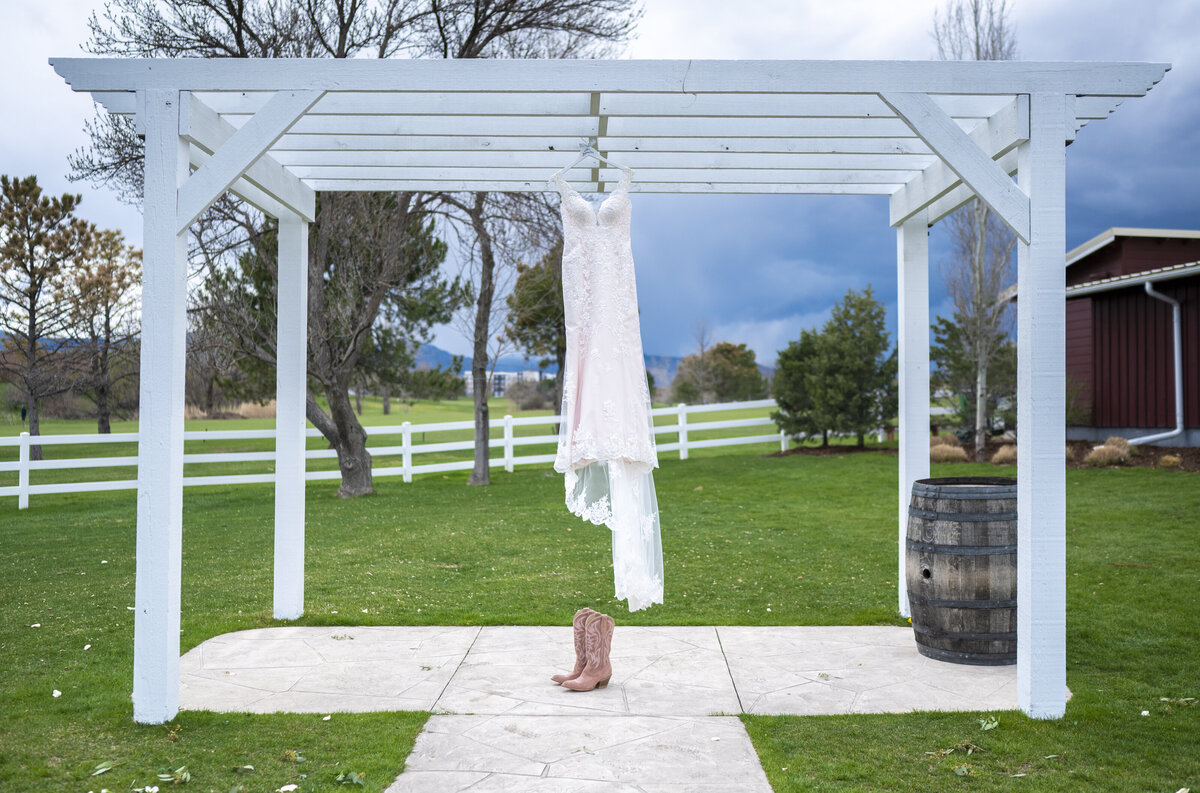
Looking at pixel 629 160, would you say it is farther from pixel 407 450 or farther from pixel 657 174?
pixel 407 450

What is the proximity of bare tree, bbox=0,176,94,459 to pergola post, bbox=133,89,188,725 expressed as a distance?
14695mm

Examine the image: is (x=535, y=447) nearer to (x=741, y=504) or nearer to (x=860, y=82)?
(x=741, y=504)

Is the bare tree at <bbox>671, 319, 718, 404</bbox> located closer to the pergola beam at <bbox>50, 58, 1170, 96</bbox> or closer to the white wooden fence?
the white wooden fence

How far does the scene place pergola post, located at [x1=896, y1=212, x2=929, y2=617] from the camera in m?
5.20

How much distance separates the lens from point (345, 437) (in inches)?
480

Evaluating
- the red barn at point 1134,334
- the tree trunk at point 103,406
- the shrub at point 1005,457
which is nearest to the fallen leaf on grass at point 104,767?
the shrub at point 1005,457

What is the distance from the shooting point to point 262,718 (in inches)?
141

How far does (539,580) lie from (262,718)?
3143mm

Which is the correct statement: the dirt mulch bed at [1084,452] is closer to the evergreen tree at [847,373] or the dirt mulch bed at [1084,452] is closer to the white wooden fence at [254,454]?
the evergreen tree at [847,373]

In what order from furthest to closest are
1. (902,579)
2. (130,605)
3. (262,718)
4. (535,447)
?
(535,447) < (130,605) < (902,579) < (262,718)

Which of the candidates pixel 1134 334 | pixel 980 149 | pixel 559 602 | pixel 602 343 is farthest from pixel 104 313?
pixel 1134 334

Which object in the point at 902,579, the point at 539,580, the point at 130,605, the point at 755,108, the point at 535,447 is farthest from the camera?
the point at 535,447

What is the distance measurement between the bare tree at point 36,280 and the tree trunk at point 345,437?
709 centimetres

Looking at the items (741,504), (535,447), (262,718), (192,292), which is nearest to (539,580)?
(262,718)
